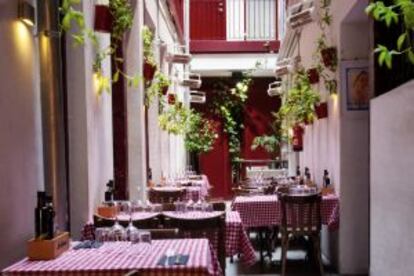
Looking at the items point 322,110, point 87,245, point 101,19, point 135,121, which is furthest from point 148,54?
point 87,245

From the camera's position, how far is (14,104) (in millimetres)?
3678

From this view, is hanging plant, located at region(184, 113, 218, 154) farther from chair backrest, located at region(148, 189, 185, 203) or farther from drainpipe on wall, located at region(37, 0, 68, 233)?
drainpipe on wall, located at region(37, 0, 68, 233)

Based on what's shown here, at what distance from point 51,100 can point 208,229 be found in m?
1.47

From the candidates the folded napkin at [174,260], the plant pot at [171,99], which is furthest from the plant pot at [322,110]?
the folded napkin at [174,260]

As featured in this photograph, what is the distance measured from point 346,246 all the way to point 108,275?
171 inches

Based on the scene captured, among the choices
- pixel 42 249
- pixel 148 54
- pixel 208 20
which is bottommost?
pixel 42 249

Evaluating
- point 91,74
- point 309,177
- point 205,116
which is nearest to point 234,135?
point 205,116

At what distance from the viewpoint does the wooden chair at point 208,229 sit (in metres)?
4.33

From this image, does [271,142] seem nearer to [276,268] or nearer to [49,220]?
[276,268]

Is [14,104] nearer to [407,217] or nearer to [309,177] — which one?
[407,217]

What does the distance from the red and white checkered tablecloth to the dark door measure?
519 inches

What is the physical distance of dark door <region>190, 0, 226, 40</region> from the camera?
16344 millimetres

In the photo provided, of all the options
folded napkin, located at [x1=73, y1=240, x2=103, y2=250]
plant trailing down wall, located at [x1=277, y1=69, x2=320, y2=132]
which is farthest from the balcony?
→ folded napkin, located at [x1=73, y1=240, x2=103, y2=250]

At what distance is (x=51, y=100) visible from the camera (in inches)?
159
